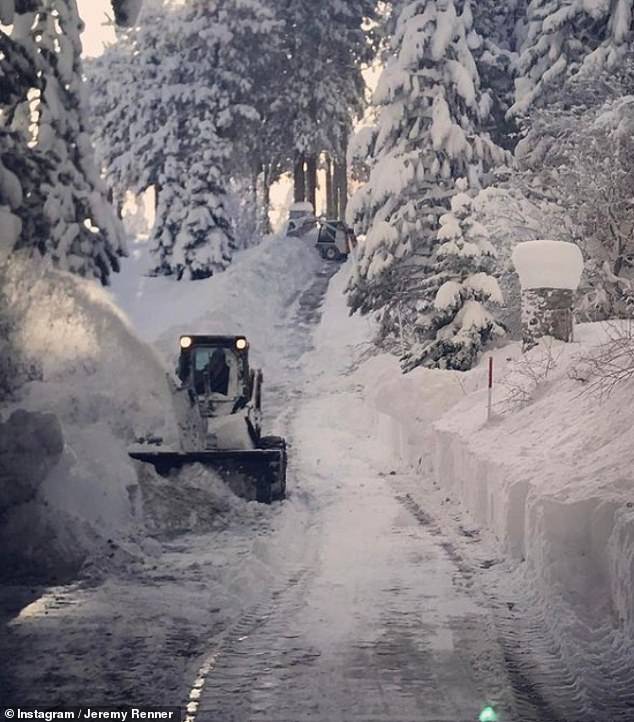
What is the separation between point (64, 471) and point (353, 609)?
411cm

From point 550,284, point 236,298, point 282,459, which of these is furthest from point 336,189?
point 282,459

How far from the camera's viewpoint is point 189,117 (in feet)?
141

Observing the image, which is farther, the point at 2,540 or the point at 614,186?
the point at 614,186

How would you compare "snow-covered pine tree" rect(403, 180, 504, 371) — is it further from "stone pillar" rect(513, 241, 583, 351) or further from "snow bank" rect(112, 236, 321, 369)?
"snow bank" rect(112, 236, 321, 369)

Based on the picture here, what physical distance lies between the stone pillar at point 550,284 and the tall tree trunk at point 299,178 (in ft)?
109

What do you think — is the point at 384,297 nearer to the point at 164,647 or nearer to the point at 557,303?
the point at 557,303

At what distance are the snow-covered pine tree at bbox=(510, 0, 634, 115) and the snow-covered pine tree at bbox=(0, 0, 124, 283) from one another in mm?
13557

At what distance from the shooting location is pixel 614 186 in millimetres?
21281

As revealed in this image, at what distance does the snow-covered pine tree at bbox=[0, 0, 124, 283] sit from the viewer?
1859 cm

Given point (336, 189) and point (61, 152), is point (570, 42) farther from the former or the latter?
point (336, 189)

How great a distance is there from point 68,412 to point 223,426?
238 centimetres

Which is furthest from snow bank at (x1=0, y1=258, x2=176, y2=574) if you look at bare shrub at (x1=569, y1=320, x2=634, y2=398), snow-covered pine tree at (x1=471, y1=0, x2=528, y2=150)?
snow-covered pine tree at (x1=471, y1=0, x2=528, y2=150)

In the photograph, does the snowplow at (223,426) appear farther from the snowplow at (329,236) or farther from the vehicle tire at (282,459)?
the snowplow at (329,236)

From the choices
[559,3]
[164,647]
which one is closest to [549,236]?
[559,3]
